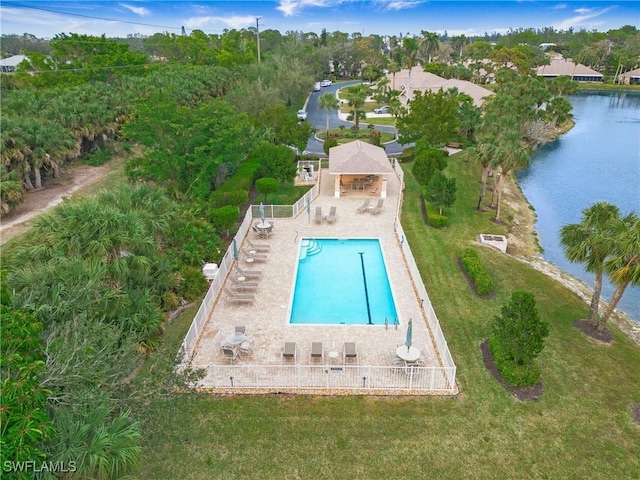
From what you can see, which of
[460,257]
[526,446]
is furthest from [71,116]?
[526,446]

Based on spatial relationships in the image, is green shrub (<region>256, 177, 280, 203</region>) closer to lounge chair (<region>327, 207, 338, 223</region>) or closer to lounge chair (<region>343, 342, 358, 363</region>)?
lounge chair (<region>327, 207, 338, 223</region>)

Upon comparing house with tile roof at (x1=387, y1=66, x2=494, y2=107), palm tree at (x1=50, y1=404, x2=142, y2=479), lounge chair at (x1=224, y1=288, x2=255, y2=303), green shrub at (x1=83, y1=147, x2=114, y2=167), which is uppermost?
house with tile roof at (x1=387, y1=66, x2=494, y2=107)

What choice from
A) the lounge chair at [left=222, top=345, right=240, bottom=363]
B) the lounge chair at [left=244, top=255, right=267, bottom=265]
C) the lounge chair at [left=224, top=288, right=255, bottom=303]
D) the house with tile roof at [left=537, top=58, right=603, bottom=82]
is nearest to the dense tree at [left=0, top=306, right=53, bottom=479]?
the lounge chair at [left=222, top=345, right=240, bottom=363]

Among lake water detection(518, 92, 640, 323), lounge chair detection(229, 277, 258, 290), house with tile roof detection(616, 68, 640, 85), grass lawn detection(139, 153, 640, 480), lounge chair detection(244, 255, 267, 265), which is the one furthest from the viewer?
house with tile roof detection(616, 68, 640, 85)

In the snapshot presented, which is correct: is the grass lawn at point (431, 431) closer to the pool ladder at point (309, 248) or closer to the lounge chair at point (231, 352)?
the lounge chair at point (231, 352)

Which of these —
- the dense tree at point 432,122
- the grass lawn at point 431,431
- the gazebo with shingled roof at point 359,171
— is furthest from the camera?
the dense tree at point 432,122

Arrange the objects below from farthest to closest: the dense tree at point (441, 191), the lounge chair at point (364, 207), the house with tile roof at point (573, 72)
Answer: the house with tile roof at point (573, 72) → the lounge chair at point (364, 207) → the dense tree at point (441, 191)

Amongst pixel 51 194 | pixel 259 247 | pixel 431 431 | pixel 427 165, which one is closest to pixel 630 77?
pixel 427 165

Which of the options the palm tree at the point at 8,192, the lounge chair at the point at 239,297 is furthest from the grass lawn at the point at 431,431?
the palm tree at the point at 8,192
